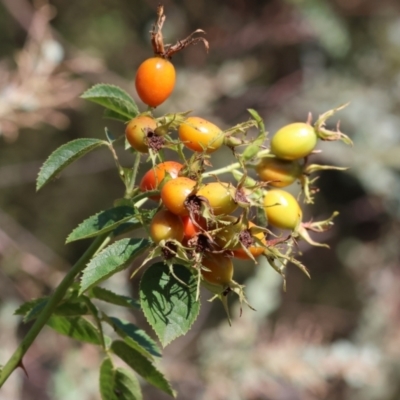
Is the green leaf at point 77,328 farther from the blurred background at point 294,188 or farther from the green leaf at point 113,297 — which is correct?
the blurred background at point 294,188

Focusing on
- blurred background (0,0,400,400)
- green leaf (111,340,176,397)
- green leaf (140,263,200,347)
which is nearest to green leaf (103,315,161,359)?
green leaf (111,340,176,397)

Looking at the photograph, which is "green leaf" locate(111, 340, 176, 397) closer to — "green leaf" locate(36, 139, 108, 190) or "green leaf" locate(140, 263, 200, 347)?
"green leaf" locate(140, 263, 200, 347)

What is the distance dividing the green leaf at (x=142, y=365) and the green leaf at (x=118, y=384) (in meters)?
0.02

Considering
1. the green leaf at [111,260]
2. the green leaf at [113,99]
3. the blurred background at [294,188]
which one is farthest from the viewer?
the blurred background at [294,188]

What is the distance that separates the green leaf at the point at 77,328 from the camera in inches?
40.5

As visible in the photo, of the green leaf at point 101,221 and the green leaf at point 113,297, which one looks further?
the green leaf at point 113,297

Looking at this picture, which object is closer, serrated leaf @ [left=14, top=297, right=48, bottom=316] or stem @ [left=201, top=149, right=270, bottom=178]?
stem @ [left=201, top=149, right=270, bottom=178]

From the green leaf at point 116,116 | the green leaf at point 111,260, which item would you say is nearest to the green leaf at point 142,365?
the green leaf at point 111,260

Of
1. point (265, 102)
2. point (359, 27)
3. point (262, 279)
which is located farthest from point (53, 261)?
point (359, 27)

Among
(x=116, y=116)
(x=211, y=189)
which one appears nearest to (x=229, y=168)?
(x=211, y=189)

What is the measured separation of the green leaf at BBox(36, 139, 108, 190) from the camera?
0.87 metres

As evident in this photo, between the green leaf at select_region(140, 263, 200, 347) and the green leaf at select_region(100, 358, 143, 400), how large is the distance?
0.23 metres

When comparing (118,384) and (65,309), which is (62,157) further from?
(118,384)

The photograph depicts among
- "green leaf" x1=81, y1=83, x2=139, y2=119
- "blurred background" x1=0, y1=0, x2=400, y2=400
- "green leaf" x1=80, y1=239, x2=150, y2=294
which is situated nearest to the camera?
"green leaf" x1=80, y1=239, x2=150, y2=294
